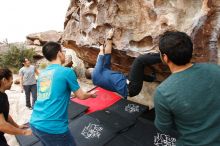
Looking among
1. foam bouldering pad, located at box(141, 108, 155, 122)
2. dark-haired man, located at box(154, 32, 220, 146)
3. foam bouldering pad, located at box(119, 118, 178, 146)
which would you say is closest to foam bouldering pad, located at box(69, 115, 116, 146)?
foam bouldering pad, located at box(119, 118, 178, 146)

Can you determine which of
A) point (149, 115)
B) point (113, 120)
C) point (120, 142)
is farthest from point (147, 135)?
point (113, 120)

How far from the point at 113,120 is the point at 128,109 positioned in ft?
1.50

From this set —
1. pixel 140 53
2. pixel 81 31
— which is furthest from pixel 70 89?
pixel 81 31

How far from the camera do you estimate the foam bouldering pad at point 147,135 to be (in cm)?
377

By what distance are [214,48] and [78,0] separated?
3.17 m

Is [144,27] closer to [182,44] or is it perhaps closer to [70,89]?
[70,89]

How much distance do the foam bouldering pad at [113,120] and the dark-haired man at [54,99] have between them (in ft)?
4.74

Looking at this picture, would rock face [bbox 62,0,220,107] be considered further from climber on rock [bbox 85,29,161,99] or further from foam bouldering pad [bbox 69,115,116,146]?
foam bouldering pad [bbox 69,115,116,146]

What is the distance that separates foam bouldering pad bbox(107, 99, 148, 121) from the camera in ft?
15.2

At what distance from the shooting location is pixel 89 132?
433cm

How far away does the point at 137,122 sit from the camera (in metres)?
4.34

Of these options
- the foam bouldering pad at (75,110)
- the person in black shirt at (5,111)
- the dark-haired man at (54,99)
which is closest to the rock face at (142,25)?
the foam bouldering pad at (75,110)

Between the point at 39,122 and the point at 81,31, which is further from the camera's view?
the point at 81,31

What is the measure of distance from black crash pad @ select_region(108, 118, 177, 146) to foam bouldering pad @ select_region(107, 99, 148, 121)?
323 millimetres
